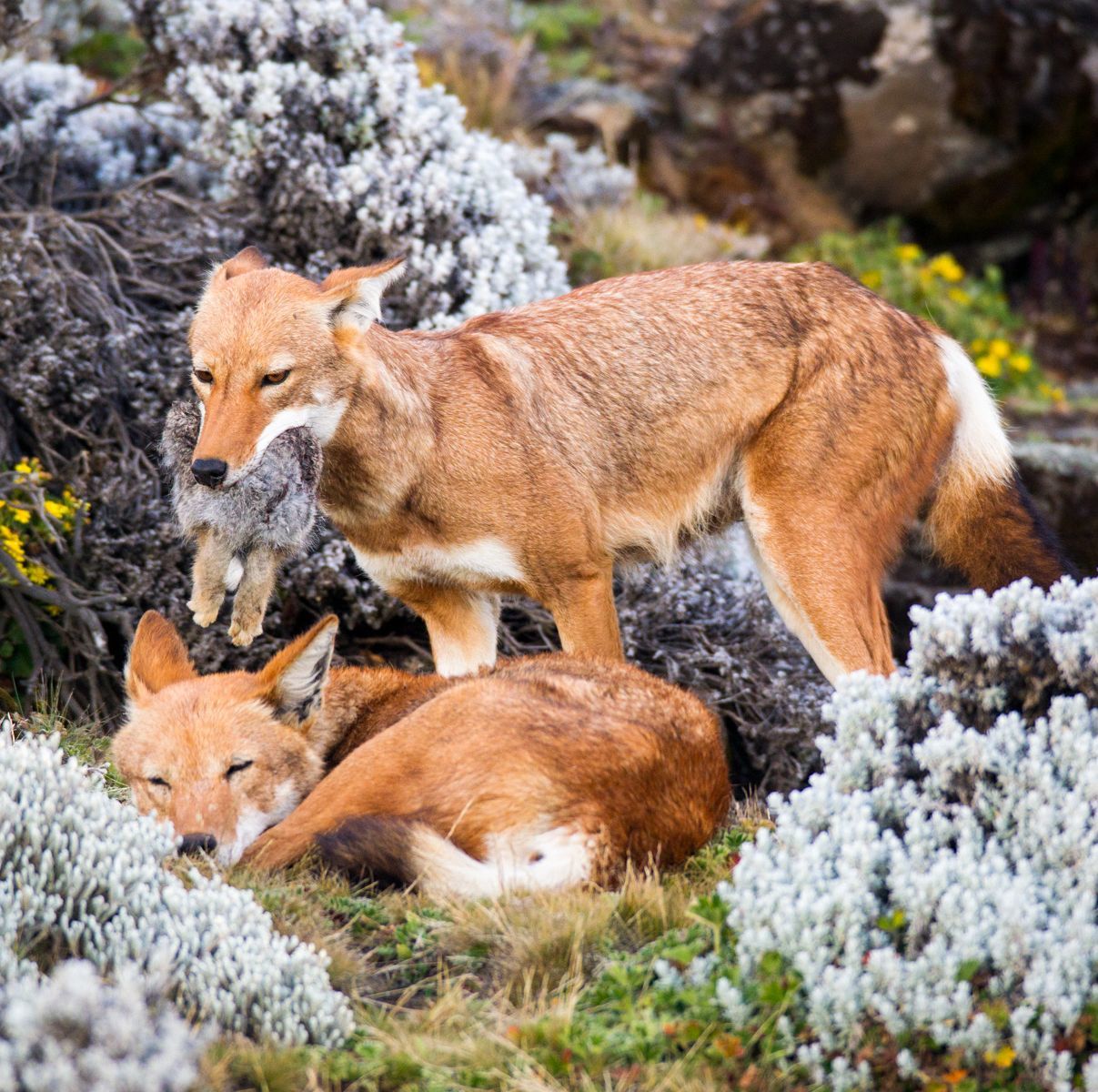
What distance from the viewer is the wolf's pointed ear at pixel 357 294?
5.21 meters

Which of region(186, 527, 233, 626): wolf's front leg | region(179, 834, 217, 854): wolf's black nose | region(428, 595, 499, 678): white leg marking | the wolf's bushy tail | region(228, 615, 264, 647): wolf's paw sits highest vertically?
the wolf's bushy tail

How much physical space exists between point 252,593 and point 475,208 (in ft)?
10.7

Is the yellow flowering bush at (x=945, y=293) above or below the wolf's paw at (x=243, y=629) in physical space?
below

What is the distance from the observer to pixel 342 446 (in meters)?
5.42

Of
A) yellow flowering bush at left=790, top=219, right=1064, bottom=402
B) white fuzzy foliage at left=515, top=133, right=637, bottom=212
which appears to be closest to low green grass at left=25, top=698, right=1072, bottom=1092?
white fuzzy foliage at left=515, top=133, right=637, bottom=212

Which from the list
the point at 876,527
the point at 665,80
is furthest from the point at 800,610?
the point at 665,80

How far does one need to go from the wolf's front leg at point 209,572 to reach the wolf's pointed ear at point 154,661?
15 centimetres

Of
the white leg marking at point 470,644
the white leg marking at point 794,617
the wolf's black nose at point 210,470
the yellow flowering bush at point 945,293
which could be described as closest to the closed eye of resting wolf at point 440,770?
the wolf's black nose at point 210,470

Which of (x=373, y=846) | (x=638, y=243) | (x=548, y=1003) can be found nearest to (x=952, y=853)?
(x=548, y=1003)

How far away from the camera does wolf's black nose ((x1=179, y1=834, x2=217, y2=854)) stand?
4102mm

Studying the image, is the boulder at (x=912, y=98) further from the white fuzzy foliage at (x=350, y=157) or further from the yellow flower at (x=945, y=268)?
the white fuzzy foliage at (x=350, y=157)

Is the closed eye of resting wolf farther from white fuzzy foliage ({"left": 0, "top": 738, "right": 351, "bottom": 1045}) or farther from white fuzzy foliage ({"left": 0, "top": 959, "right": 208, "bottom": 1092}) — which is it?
white fuzzy foliage ({"left": 0, "top": 959, "right": 208, "bottom": 1092})

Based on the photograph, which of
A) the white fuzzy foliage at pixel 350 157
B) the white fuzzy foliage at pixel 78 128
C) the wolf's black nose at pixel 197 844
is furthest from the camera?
the white fuzzy foliage at pixel 78 128

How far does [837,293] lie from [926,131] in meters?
7.03
